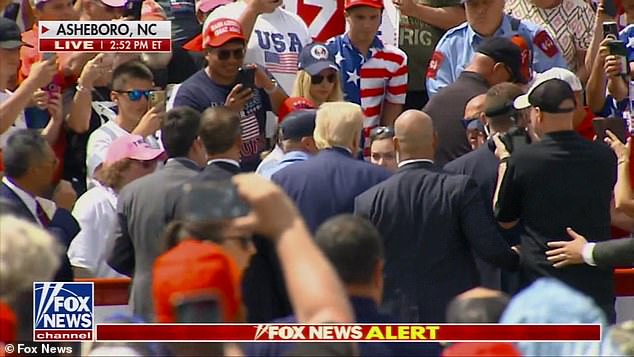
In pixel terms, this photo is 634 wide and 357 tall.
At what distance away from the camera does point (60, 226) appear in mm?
4723

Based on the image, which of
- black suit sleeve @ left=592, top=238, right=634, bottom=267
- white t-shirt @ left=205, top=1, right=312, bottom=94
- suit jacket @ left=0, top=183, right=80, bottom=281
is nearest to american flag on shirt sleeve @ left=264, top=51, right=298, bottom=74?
white t-shirt @ left=205, top=1, right=312, bottom=94

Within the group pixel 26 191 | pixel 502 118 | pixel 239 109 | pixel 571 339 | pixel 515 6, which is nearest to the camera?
pixel 571 339

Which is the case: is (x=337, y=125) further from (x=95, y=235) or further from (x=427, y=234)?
(x=95, y=235)

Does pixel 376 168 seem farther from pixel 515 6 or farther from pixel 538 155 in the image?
pixel 515 6

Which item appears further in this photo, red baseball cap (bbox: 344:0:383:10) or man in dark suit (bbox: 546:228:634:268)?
red baseball cap (bbox: 344:0:383:10)

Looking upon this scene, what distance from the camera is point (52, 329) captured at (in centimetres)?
485

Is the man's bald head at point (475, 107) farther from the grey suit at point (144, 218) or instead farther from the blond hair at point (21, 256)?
the blond hair at point (21, 256)

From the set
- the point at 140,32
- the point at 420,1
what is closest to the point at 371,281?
the point at 140,32

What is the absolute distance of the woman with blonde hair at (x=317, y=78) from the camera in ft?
18.8

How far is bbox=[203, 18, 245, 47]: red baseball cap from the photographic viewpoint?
564 centimetres

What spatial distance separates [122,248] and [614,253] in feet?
4.82

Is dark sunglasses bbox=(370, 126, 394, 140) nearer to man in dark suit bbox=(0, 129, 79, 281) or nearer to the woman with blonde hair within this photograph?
the woman with blonde hair

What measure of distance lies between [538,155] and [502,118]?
0.37 metres

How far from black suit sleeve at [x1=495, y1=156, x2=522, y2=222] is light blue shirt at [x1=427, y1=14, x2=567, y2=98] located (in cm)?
111
